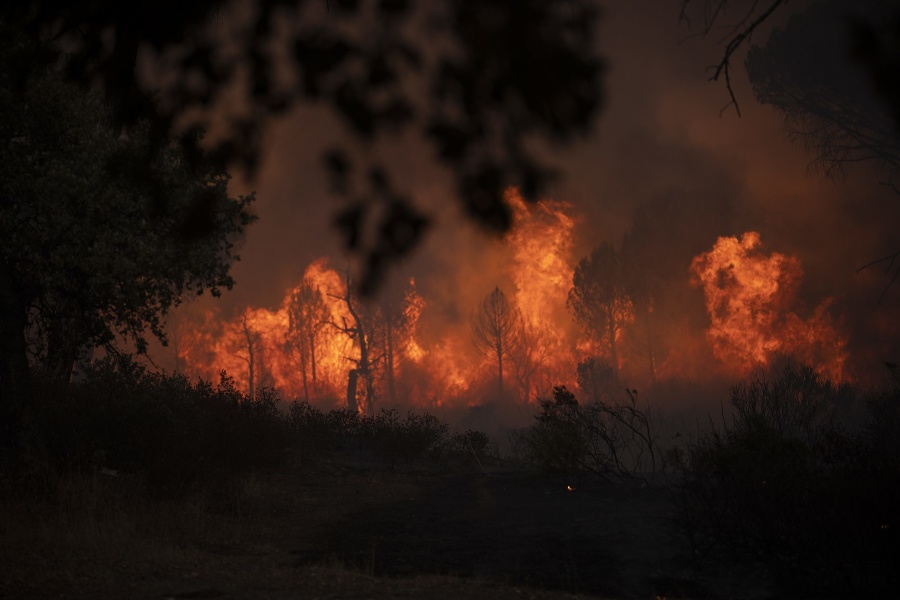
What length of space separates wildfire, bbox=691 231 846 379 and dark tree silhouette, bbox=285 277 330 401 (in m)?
26.6

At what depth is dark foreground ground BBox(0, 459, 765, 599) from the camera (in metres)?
6.76

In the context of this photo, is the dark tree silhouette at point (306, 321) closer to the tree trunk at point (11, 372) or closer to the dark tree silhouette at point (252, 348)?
the dark tree silhouette at point (252, 348)

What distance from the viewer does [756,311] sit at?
4597cm

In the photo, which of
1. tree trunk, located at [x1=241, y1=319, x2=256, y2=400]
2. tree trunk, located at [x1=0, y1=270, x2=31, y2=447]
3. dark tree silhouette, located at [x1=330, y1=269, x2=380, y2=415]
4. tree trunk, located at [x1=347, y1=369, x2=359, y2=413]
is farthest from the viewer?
tree trunk, located at [x1=241, y1=319, x2=256, y2=400]

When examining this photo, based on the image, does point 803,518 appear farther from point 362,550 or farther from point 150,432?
point 150,432

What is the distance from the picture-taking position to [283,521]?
10500 millimetres

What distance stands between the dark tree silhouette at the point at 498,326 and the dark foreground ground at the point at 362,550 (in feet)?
130

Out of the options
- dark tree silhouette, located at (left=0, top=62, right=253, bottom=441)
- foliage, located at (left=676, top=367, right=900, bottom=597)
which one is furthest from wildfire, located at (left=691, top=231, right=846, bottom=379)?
dark tree silhouette, located at (left=0, top=62, right=253, bottom=441)

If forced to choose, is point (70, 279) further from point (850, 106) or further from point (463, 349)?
point (463, 349)

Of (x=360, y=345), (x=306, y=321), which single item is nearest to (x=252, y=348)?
(x=306, y=321)

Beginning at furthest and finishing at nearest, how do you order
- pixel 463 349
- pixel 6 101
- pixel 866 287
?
pixel 463 349 < pixel 866 287 < pixel 6 101

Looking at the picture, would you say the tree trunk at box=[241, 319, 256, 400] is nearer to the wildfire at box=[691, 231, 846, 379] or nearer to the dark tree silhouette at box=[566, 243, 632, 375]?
the dark tree silhouette at box=[566, 243, 632, 375]

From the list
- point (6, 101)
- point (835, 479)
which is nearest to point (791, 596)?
point (835, 479)

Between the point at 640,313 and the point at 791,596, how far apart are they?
42749 mm
